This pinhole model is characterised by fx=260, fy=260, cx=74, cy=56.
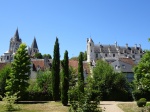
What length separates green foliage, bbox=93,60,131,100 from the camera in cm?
5206

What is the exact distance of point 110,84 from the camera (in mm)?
53031

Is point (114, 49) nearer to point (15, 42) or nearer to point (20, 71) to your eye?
point (15, 42)

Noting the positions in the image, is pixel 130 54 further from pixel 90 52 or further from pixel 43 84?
pixel 43 84

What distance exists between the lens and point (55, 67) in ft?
144

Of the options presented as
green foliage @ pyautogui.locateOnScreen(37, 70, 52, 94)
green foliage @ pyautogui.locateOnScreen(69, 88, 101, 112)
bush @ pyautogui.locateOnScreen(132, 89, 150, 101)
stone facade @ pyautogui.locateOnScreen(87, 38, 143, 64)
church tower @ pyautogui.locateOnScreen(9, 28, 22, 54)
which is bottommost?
bush @ pyautogui.locateOnScreen(132, 89, 150, 101)

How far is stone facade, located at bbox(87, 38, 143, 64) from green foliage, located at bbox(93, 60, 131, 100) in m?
A: 50.5

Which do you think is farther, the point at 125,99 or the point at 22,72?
the point at 125,99

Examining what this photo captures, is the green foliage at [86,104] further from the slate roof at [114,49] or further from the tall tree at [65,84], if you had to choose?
the slate roof at [114,49]

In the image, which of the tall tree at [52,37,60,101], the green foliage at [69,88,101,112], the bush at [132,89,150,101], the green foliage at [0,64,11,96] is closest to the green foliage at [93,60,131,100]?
the bush at [132,89,150,101]

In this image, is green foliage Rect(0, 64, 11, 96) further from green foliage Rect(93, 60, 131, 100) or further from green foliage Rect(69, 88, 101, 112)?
green foliage Rect(69, 88, 101, 112)

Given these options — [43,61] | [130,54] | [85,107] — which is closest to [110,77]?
[43,61]

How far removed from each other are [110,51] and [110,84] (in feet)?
197

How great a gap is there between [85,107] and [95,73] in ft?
124

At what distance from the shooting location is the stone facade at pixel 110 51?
108 meters
